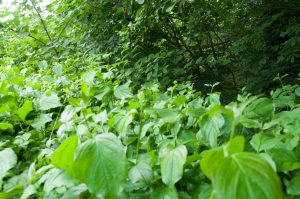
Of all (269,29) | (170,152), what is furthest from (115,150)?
(269,29)

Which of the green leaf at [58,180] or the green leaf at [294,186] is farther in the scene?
the green leaf at [58,180]

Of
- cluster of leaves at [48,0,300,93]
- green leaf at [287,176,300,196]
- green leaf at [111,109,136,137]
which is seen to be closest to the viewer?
green leaf at [287,176,300,196]

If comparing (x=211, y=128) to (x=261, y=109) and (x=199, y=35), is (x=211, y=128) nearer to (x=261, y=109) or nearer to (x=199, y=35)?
(x=261, y=109)

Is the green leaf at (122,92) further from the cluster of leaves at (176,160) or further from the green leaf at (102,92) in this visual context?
the cluster of leaves at (176,160)

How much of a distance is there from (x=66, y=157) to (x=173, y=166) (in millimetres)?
255

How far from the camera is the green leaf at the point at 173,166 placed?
78 cm

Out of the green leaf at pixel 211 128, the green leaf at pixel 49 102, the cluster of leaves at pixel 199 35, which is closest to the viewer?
the green leaf at pixel 211 128

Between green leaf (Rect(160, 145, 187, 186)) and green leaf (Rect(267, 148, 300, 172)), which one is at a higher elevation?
green leaf (Rect(160, 145, 187, 186))

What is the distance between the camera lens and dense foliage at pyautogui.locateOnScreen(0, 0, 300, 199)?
0.75 metres

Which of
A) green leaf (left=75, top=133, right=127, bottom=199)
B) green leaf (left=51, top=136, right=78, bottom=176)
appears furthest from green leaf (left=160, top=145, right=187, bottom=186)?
green leaf (left=51, top=136, right=78, bottom=176)

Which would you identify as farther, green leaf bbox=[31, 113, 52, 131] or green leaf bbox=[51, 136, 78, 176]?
green leaf bbox=[31, 113, 52, 131]

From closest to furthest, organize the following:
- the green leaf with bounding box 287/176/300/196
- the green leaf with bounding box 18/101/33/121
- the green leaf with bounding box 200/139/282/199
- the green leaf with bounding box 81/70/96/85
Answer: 1. the green leaf with bounding box 200/139/282/199
2. the green leaf with bounding box 287/176/300/196
3. the green leaf with bounding box 18/101/33/121
4. the green leaf with bounding box 81/70/96/85

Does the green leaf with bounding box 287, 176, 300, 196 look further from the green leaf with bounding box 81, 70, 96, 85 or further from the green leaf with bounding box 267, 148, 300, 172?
the green leaf with bounding box 81, 70, 96, 85

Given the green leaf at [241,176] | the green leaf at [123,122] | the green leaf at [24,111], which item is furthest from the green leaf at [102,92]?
the green leaf at [241,176]
